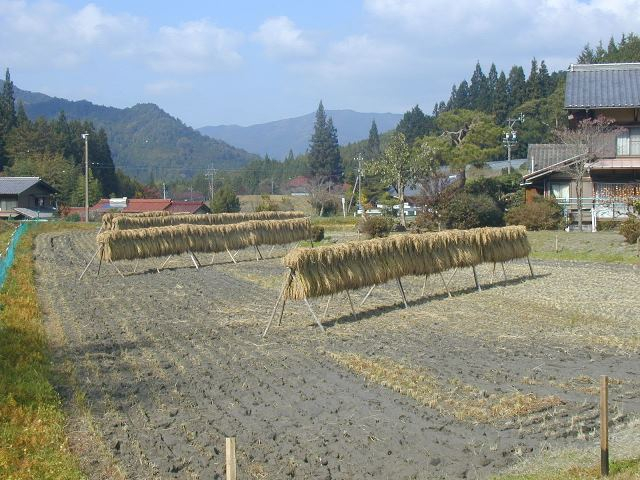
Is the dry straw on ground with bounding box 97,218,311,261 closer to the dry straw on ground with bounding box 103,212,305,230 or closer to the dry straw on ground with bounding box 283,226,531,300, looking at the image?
the dry straw on ground with bounding box 103,212,305,230

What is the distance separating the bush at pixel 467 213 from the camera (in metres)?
39.5

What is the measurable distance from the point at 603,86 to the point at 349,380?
3611cm

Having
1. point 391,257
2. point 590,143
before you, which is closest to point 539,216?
point 590,143

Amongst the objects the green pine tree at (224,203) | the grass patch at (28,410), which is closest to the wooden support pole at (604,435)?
the grass patch at (28,410)

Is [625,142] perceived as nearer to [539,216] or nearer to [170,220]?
[539,216]

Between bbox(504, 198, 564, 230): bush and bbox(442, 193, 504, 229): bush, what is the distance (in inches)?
43.8

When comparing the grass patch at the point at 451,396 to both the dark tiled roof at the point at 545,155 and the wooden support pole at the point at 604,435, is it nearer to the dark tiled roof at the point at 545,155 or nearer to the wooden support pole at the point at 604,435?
the wooden support pole at the point at 604,435

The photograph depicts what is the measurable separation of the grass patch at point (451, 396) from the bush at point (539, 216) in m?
28.0

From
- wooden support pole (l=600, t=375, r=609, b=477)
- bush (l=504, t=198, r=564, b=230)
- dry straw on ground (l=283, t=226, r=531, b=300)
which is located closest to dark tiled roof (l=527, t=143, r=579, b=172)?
bush (l=504, t=198, r=564, b=230)

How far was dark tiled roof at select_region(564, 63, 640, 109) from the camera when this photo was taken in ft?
138

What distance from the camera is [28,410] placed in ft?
33.5

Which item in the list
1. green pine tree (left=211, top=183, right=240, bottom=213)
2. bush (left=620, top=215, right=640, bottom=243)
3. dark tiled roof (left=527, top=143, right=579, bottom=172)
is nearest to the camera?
bush (left=620, top=215, right=640, bottom=243)

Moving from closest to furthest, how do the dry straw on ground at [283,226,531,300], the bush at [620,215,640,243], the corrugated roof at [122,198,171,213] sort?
the dry straw on ground at [283,226,531,300] → the bush at [620,215,640,243] → the corrugated roof at [122,198,171,213]

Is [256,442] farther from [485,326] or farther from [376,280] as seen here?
[376,280]
